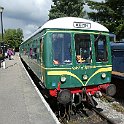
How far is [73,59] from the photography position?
9602 millimetres

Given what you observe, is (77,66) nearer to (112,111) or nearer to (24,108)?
(24,108)

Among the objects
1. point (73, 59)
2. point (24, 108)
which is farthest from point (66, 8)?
point (24, 108)

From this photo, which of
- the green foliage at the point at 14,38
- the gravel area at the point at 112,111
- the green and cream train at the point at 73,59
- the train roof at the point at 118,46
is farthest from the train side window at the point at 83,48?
the green foliage at the point at 14,38

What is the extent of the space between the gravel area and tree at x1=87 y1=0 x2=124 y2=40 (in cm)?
1131

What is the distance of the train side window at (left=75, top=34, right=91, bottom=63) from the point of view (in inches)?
384

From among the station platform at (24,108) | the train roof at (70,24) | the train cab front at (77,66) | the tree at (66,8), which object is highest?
the tree at (66,8)

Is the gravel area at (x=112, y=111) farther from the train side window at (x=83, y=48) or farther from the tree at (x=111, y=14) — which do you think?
the tree at (x=111, y=14)

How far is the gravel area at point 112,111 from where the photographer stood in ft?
33.1

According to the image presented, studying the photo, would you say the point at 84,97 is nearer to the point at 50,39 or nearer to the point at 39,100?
the point at 39,100

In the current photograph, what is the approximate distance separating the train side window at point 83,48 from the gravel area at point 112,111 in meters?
2.18

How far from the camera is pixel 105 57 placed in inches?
410

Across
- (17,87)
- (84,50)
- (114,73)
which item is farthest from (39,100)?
(114,73)

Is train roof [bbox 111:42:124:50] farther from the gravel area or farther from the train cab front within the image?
the train cab front

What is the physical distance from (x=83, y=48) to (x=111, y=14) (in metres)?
14.9
